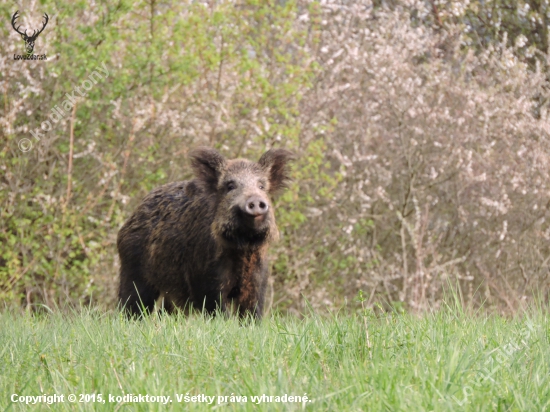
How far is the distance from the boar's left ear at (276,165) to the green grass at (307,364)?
2.54m

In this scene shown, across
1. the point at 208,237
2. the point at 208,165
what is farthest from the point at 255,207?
the point at 208,165

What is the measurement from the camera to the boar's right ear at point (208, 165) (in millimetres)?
6625

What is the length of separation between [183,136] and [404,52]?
3.37 meters

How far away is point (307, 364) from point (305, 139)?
7280 mm

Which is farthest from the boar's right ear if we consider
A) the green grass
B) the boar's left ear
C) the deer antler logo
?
the deer antler logo

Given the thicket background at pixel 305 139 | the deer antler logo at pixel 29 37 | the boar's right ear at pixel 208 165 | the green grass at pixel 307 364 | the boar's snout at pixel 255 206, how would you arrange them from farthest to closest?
the thicket background at pixel 305 139 → the deer antler logo at pixel 29 37 → the boar's right ear at pixel 208 165 → the boar's snout at pixel 255 206 → the green grass at pixel 307 364

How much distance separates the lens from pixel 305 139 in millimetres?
10453

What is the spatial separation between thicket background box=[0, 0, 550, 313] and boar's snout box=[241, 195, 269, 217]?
9.38ft

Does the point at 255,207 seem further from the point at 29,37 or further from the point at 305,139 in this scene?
the point at 305,139

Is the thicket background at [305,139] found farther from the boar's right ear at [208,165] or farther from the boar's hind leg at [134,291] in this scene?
the boar's right ear at [208,165]

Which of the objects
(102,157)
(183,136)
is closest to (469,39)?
(183,136)

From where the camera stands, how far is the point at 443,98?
1135 centimetres

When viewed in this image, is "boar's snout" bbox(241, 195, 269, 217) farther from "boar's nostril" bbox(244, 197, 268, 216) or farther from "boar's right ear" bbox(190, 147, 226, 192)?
"boar's right ear" bbox(190, 147, 226, 192)

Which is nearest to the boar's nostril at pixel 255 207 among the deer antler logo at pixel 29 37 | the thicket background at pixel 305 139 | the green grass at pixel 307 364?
the green grass at pixel 307 364
